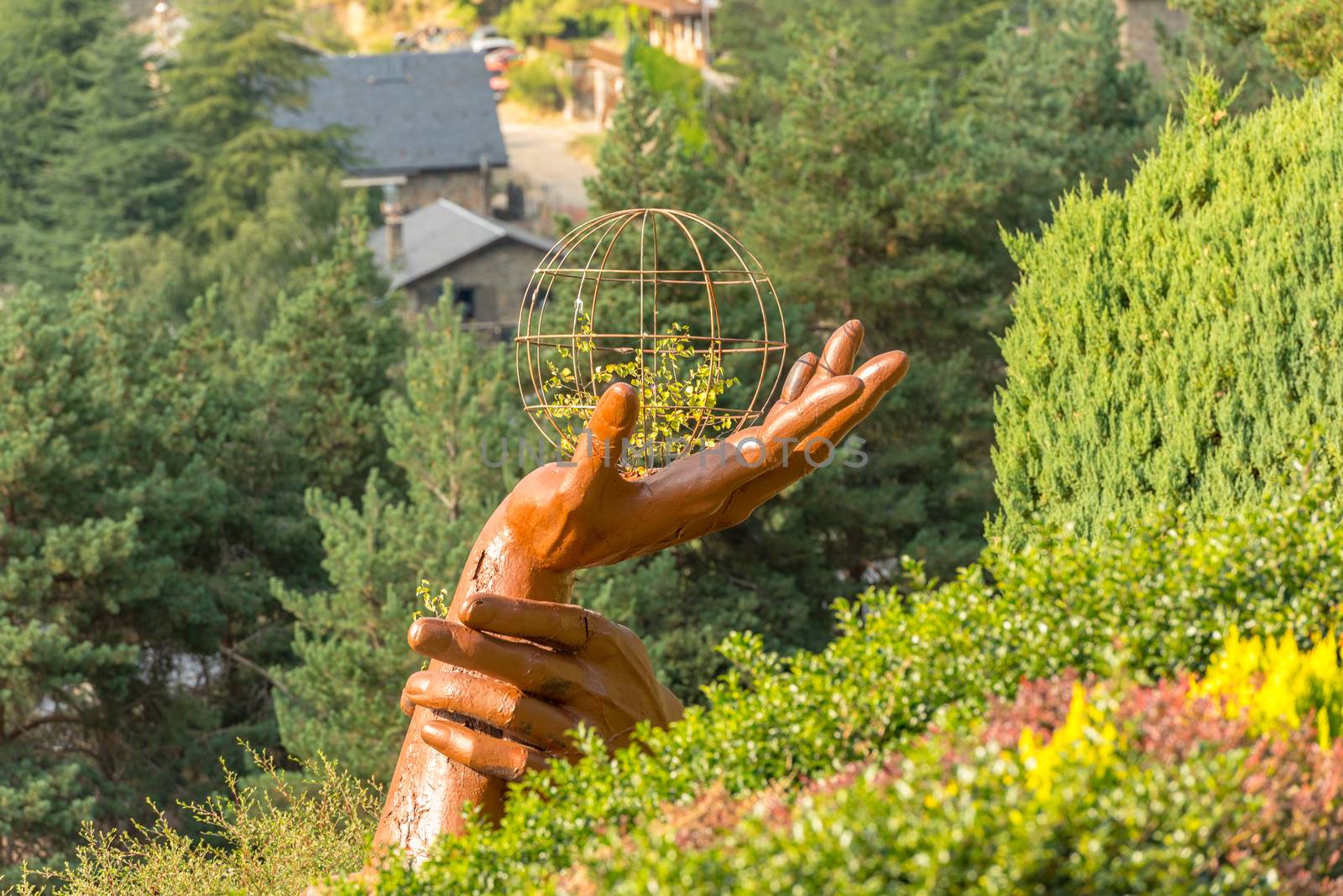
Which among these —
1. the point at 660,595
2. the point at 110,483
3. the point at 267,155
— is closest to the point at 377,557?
the point at 660,595

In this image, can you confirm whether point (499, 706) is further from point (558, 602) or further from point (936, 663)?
point (936, 663)

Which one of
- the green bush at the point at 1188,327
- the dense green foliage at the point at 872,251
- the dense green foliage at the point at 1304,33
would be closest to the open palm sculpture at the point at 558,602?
the green bush at the point at 1188,327

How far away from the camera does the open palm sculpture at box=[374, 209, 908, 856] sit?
15.5 feet


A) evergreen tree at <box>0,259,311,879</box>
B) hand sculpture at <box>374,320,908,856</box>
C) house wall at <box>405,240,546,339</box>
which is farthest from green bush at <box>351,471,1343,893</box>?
house wall at <box>405,240,546,339</box>

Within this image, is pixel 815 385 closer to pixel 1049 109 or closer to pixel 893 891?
pixel 893 891

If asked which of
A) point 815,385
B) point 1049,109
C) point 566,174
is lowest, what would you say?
point 566,174

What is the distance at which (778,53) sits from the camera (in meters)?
40.1

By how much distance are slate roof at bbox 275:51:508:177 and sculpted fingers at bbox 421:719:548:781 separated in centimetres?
4276

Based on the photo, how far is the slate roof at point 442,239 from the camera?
1448 inches

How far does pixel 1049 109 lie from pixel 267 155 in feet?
59.4

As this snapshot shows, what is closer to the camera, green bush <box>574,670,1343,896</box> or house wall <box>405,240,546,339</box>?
green bush <box>574,670,1343,896</box>

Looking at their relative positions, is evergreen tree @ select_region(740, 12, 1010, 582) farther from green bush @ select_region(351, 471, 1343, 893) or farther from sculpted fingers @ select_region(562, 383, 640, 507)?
green bush @ select_region(351, 471, 1343, 893)

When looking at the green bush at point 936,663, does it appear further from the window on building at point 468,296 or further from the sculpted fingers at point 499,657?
the window on building at point 468,296

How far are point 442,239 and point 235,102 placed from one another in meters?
5.75
